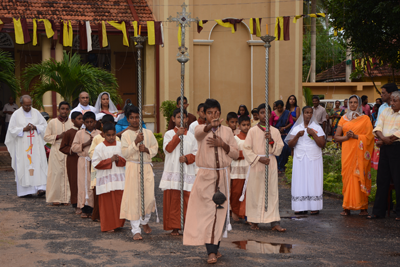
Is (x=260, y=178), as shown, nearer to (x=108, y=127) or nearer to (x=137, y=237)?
(x=137, y=237)

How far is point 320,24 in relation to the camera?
149 ft

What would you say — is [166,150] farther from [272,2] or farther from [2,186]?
[272,2]

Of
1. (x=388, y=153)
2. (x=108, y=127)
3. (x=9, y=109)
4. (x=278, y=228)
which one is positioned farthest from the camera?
(x=9, y=109)

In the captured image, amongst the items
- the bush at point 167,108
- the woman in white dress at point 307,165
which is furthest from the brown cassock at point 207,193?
the bush at point 167,108

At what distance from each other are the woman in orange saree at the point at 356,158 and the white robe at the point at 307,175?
401 mm

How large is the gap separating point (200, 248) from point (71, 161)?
369 centimetres

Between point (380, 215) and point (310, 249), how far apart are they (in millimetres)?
2392

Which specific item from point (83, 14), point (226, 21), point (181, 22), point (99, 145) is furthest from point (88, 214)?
point (83, 14)

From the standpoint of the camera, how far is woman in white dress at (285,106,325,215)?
27.8 feet

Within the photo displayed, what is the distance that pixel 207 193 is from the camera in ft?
19.5

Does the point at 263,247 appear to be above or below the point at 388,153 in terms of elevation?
below

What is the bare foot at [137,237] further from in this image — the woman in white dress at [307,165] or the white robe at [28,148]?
the white robe at [28,148]

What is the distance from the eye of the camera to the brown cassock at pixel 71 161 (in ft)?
29.5

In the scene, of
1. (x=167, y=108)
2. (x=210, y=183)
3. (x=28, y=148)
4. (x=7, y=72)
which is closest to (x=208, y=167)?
(x=210, y=183)
